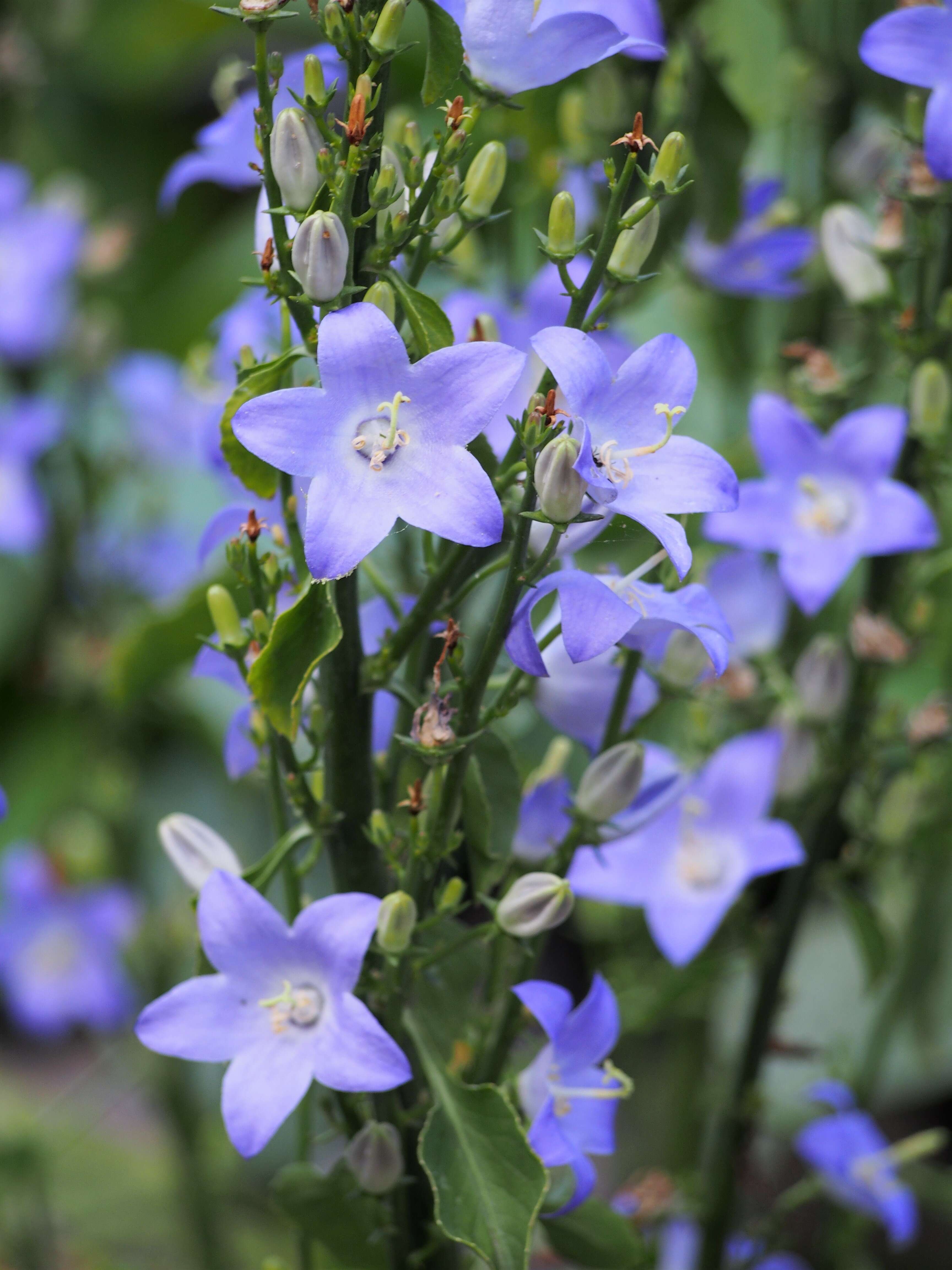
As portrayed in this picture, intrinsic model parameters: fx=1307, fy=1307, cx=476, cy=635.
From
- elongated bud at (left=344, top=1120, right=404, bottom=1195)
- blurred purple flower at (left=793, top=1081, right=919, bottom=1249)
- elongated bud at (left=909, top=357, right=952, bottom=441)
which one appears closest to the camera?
elongated bud at (left=344, top=1120, right=404, bottom=1195)

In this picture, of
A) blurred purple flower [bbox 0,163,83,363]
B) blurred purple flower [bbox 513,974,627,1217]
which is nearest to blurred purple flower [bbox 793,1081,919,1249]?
blurred purple flower [bbox 513,974,627,1217]

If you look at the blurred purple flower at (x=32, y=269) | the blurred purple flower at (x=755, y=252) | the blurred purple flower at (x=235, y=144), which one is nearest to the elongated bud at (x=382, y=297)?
the blurred purple flower at (x=235, y=144)

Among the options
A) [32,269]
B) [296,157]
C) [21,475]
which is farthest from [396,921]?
[32,269]

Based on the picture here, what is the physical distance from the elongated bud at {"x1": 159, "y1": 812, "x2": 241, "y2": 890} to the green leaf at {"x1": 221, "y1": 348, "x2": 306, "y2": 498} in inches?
5.7

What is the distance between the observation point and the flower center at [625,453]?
444 millimetres

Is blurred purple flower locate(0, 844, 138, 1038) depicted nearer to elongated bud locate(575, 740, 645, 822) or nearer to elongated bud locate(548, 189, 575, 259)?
elongated bud locate(575, 740, 645, 822)

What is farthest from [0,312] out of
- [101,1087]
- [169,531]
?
[101,1087]

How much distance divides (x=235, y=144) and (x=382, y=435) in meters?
0.23

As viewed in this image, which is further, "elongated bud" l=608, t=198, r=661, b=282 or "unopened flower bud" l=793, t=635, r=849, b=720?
"unopened flower bud" l=793, t=635, r=849, b=720

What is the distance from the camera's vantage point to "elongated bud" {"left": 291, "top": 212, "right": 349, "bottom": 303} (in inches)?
15.8

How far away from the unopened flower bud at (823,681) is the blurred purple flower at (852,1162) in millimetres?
257

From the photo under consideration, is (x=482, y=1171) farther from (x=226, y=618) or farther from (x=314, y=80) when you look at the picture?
(x=314, y=80)

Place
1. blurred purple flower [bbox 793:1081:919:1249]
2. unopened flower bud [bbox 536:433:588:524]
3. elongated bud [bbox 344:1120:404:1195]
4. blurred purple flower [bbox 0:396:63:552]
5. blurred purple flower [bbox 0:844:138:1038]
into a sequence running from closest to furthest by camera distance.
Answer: unopened flower bud [bbox 536:433:588:524], elongated bud [bbox 344:1120:404:1195], blurred purple flower [bbox 793:1081:919:1249], blurred purple flower [bbox 0:396:63:552], blurred purple flower [bbox 0:844:138:1038]

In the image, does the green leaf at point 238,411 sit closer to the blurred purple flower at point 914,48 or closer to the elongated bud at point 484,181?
the elongated bud at point 484,181
